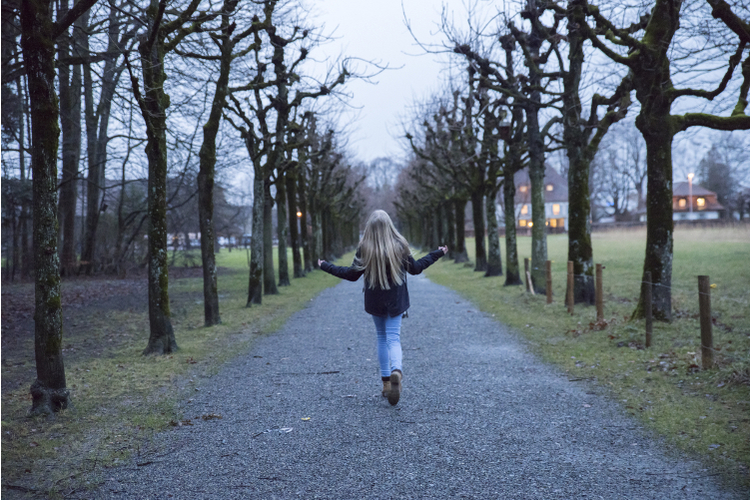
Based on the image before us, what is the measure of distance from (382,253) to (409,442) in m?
1.84

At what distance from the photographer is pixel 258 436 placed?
5422mm

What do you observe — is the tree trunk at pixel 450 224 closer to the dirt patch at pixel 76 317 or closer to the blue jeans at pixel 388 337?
the dirt patch at pixel 76 317

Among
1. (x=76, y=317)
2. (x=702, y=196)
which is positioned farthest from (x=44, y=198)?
(x=702, y=196)

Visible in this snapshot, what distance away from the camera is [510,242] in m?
21.5

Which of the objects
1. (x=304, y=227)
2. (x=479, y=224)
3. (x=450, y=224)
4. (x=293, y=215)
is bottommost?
(x=479, y=224)

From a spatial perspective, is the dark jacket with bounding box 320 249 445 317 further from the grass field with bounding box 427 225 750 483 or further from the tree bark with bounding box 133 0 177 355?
the tree bark with bounding box 133 0 177 355

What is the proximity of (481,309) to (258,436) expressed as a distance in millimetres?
10669

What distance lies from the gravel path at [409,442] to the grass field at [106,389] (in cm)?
30

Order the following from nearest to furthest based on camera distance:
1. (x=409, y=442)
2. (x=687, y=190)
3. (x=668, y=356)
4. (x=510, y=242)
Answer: (x=409, y=442) → (x=668, y=356) → (x=510, y=242) → (x=687, y=190)

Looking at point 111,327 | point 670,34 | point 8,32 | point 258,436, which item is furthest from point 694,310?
point 8,32

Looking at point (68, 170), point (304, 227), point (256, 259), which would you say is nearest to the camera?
point (256, 259)

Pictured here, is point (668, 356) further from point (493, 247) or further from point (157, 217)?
point (493, 247)

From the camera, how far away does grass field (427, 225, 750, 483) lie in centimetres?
538

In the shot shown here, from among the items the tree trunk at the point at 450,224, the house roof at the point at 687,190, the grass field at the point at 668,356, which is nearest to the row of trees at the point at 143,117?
the grass field at the point at 668,356
